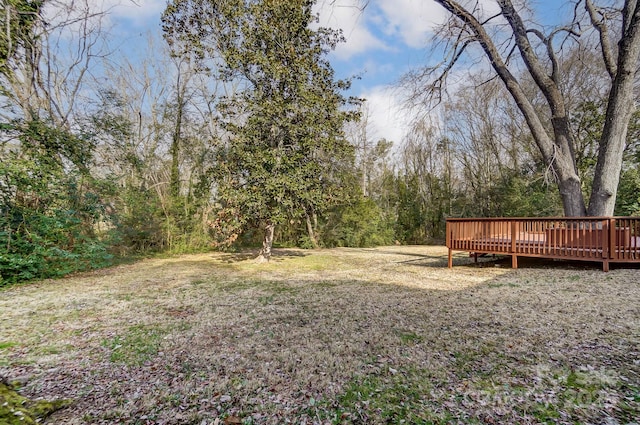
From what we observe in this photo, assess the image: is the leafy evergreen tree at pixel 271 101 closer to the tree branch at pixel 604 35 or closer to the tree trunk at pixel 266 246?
the tree trunk at pixel 266 246

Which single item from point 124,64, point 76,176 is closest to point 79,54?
point 124,64

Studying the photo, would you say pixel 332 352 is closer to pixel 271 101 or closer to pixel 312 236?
pixel 271 101

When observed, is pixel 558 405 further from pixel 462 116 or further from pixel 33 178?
pixel 462 116

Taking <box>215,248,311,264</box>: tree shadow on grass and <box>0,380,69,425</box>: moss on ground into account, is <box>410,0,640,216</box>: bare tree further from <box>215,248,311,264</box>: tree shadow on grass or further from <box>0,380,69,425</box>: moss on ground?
<box>0,380,69,425</box>: moss on ground

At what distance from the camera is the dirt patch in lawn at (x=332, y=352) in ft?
5.50

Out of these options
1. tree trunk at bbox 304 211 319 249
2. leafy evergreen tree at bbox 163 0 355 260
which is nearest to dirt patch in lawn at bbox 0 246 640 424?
leafy evergreen tree at bbox 163 0 355 260

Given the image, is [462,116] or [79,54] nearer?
[79,54]

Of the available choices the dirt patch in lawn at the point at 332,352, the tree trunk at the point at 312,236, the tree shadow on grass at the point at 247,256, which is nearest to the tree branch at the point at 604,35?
the dirt patch in lawn at the point at 332,352

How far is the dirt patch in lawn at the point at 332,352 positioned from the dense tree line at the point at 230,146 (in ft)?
7.39

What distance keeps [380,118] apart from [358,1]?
352 inches

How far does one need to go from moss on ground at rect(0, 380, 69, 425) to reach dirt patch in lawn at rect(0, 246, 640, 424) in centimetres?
7

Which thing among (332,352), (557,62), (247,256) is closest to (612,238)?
(557,62)

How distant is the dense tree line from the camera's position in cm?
561

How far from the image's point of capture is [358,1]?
20.6 ft
